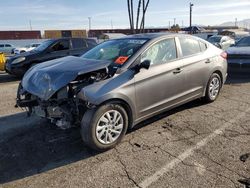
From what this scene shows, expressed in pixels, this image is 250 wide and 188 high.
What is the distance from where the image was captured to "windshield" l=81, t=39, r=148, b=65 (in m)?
4.61

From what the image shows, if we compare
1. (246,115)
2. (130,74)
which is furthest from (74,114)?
(246,115)

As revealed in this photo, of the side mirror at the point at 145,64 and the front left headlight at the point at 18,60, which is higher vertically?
the side mirror at the point at 145,64

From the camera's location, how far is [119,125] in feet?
13.7

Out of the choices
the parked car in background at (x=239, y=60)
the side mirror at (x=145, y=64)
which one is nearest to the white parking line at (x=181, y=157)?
the side mirror at (x=145, y=64)

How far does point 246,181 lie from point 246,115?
8.25ft

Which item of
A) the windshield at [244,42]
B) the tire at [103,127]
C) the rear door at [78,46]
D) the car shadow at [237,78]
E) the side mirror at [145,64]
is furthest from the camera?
the rear door at [78,46]

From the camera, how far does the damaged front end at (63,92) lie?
3908 millimetres

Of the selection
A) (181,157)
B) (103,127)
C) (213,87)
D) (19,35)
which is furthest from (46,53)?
(19,35)

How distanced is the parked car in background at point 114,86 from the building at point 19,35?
49.9m

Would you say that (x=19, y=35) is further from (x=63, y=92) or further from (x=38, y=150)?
(x=63, y=92)

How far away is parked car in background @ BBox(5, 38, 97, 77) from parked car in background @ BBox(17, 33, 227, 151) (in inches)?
212

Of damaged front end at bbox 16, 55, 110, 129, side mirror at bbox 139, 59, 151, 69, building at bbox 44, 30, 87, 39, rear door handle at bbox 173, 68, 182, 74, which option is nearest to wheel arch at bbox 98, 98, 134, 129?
damaged front end at bbox 16, 55, 110, 129

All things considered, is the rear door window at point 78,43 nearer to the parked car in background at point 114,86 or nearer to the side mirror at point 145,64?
the parked car in background at point 114,86

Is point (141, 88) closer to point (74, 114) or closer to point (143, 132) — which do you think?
point (143, 132)
